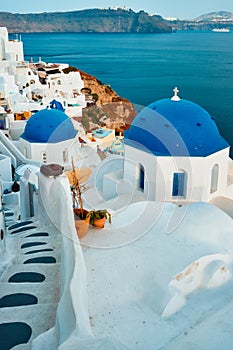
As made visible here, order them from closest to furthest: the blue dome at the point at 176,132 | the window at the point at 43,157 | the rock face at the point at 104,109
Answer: the blue dome at the point at 176,132, the window at the point at 43,157, the rock face at the point at 104,109

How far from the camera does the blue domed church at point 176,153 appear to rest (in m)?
10.8

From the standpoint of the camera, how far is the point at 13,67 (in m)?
41.8

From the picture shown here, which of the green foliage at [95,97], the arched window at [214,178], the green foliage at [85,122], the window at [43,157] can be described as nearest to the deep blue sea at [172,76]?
the green foliage at [95,97]

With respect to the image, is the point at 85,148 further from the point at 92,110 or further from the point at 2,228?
the point at 92,110

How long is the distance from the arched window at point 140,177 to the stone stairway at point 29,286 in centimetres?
469

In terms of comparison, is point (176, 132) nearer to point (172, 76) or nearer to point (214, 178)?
point (214, 178)

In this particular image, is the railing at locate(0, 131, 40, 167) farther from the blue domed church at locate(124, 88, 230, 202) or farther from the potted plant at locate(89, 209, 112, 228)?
the potted plant at locate(89, 209, 112, 228)

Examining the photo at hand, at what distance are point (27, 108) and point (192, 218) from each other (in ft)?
66.0

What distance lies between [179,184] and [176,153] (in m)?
0.98

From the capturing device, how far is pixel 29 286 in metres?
5.51

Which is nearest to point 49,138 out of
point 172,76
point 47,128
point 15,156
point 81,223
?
point 47,128

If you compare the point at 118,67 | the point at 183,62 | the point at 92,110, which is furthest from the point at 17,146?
the point at 183,62

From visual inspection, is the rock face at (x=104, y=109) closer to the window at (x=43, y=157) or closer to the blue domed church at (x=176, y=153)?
the window at (x=43, y=157)

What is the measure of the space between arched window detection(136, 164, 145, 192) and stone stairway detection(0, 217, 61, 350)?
4.69 meters
